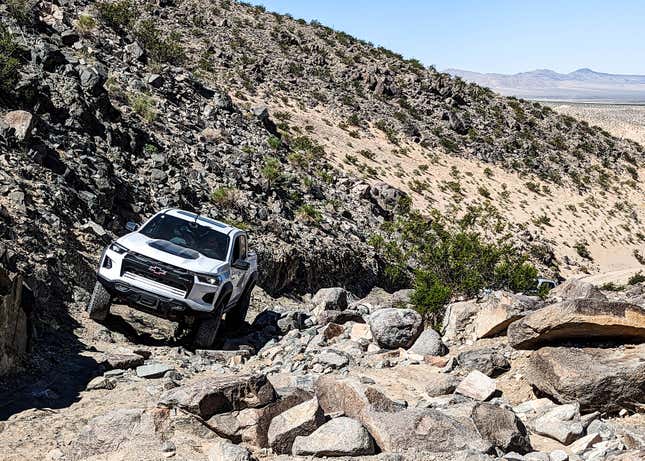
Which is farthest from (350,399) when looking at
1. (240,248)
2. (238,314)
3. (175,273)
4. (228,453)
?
(238,314)

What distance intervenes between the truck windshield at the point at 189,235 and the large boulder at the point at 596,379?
16.9 feet

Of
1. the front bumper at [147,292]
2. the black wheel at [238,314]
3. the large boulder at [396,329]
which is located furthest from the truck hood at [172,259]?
the large boulder at [396,329]

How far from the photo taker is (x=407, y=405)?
6.79 m

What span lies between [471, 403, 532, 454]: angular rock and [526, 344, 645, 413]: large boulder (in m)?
0.93

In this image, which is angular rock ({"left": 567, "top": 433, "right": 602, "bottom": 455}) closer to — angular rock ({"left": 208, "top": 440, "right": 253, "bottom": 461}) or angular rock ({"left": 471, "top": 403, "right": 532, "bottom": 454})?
angular rock ({"left": 471, "top": 403, "right": 532, "bottom": 454})

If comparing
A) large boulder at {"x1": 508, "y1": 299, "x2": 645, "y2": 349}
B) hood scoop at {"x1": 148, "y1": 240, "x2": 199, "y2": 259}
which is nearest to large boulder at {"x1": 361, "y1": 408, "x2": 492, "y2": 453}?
large boulder at {"x1": 508, "y1": 299, "x2": 645, "y2": 349}

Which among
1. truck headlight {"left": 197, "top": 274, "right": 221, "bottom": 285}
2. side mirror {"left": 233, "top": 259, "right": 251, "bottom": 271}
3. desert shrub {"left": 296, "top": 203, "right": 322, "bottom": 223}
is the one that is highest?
side mirror {"left": 233, "top": 259, "right": 251, "bottom": 271}

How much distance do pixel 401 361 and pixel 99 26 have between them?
23636 mm

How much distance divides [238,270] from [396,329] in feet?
8.99

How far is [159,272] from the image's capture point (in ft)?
28.3

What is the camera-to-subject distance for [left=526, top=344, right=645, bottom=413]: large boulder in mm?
6293

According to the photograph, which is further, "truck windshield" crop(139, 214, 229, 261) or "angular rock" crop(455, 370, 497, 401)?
"truck windshield" crop(139, 214, 229, 261)

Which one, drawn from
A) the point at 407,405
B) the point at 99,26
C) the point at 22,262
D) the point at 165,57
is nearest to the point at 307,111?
the point at 165,57

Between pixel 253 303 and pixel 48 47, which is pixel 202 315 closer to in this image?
pixel 253 303
